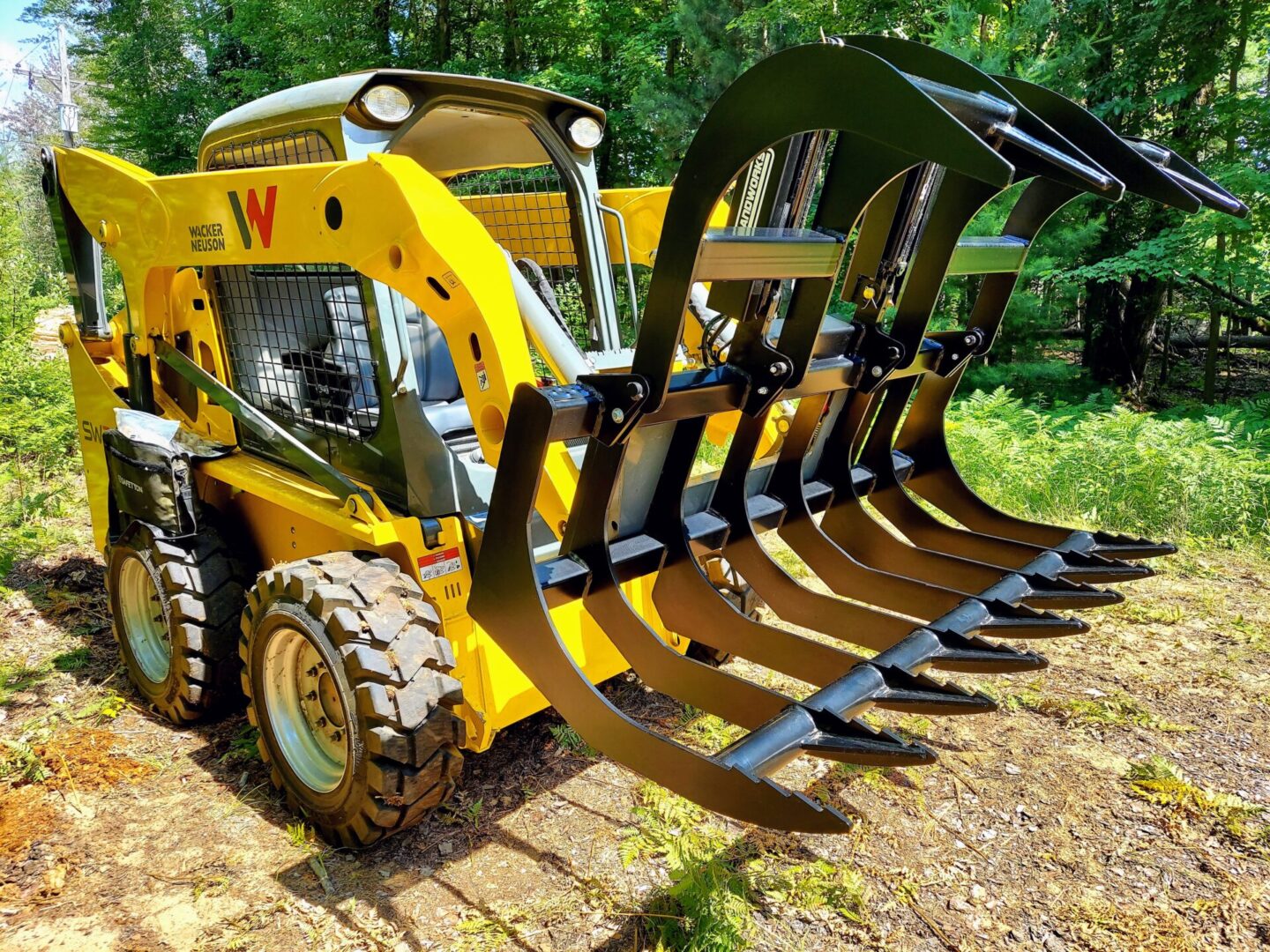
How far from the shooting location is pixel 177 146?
19.9 metres

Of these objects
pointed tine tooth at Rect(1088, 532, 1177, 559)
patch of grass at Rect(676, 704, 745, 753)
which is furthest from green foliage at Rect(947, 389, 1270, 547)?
patch of grass at Rect(676, 704, 745, 753)

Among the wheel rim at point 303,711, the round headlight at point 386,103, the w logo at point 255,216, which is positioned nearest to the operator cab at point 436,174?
the round headlight at point 386,103

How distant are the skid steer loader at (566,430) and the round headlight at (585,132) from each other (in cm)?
1

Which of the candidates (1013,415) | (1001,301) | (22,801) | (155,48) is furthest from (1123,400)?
(155,48)

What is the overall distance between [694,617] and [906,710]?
0.71 m

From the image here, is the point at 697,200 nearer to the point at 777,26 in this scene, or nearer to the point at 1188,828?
the point at 1188,828

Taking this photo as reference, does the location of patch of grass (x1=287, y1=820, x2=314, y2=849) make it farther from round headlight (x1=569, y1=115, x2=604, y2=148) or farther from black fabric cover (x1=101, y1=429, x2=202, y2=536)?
round headlight (x1=569, y1=115, x2=604, y2=148)

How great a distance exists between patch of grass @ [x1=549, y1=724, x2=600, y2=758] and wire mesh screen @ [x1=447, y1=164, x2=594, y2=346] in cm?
161

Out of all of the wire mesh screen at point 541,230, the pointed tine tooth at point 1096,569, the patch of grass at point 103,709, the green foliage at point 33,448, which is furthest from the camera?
the green foliage at point 33,448

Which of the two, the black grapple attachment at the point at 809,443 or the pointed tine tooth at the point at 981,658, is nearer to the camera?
the black grapple attachment at the point at 809,443

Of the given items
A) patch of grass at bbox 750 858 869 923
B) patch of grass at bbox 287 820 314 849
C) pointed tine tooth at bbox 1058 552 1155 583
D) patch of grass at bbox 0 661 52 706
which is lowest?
patch of grass at bbox 0 661 52 706

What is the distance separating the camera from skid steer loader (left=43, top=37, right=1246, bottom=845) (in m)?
2.09

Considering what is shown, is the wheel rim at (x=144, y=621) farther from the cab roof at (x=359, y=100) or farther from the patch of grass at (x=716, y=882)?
the patch of grass at (x=716, y=882)

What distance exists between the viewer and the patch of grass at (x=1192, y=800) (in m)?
2.87
